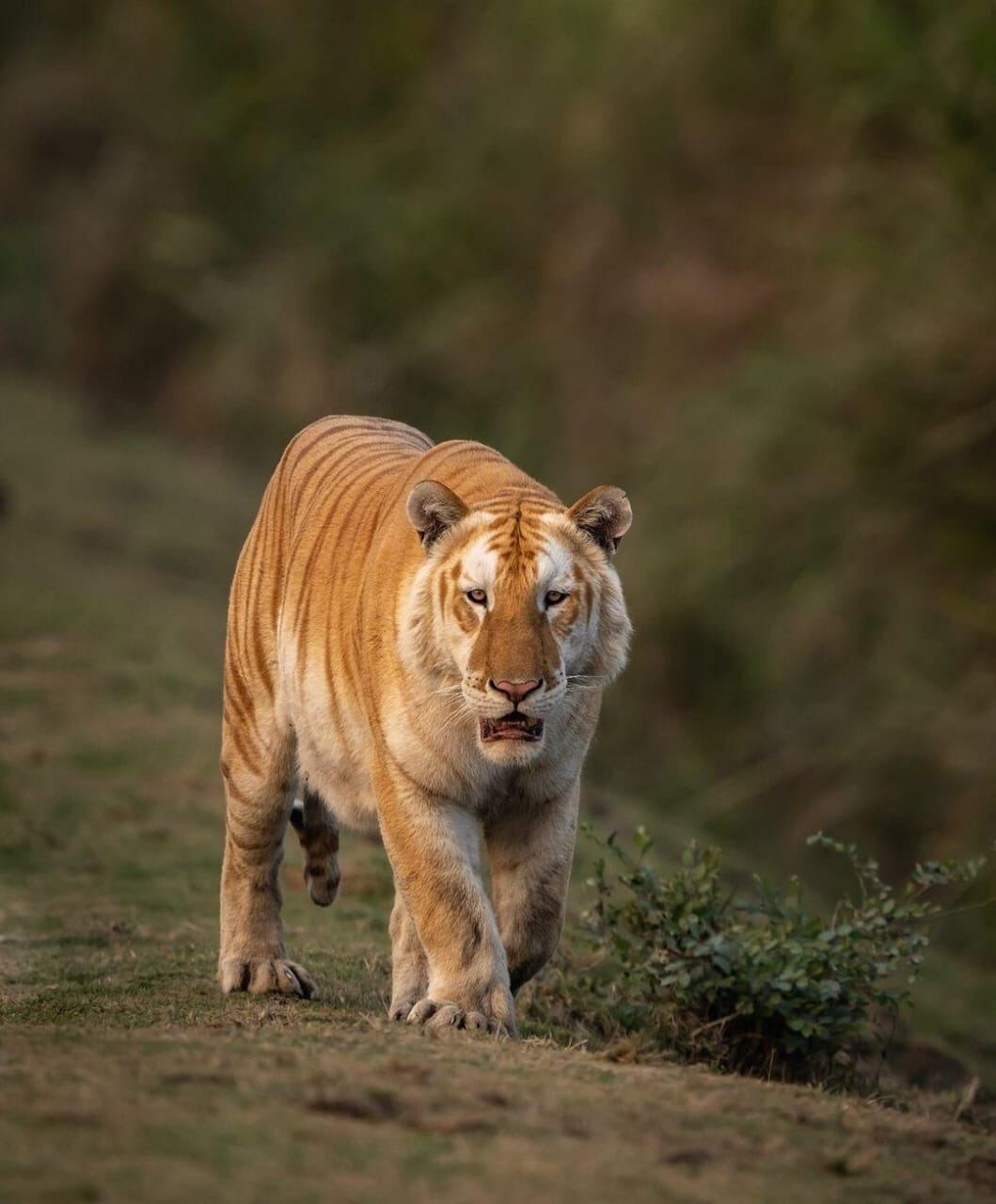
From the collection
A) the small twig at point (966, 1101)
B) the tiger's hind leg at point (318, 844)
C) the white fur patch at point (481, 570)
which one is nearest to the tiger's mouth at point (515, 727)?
the white fur patch at point (481, 570)

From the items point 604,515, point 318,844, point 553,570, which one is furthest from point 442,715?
point 318,844

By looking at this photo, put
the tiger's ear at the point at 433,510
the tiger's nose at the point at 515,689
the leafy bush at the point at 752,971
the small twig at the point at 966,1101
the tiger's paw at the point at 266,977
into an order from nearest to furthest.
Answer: the tiger's nose at the point at 515,689 → the tiger's ear at the point at 433,510 → the tiger's paw at the point at 266,977 → the leafy bush at the point at 752,971 → the small twig at the point at 966,1101

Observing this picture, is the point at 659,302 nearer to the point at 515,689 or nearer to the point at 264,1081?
the point at 515,689

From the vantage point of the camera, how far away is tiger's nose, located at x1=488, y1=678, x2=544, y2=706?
15.5 ft

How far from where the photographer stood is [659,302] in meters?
16.7

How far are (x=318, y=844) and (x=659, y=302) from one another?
11198mm

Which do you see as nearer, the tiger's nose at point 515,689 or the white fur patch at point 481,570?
the tiger's nose at point 515,689

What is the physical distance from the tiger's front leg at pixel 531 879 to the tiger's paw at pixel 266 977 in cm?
68

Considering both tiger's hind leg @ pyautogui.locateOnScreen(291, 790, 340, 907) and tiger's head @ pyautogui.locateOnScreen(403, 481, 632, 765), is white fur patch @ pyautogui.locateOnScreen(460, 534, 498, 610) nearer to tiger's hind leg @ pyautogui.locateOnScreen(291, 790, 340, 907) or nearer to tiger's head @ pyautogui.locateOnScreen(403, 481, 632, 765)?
tiger's head @ pyautogui.locateOnScreen(403, 481, 632, 765)

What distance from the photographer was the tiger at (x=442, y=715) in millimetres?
4895

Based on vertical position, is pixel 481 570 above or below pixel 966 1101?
above

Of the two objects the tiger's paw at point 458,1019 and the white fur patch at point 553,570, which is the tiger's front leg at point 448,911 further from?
the white fur patch at point 553,570

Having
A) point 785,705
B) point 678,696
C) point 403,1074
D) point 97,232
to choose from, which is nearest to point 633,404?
point 678,696

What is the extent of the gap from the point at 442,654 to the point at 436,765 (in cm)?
26
